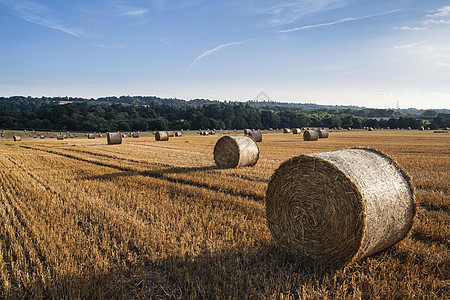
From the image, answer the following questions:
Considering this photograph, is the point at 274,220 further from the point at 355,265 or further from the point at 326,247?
the point at 355,265

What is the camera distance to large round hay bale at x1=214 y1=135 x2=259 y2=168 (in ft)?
42.4

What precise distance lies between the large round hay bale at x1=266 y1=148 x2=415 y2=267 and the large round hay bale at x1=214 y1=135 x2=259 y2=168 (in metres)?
7.76

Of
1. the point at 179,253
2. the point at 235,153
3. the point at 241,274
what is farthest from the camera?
the point at 235,153

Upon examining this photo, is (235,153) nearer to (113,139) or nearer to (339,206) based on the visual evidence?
(339,206)

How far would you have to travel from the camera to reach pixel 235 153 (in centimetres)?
1293

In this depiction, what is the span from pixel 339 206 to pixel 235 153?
344 inches

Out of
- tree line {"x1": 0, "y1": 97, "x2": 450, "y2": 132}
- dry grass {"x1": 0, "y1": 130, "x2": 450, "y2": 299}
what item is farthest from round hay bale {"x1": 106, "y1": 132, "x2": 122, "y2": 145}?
tree line {"x1": 0, "y1": 97, "x2": 450, "y2": 132}

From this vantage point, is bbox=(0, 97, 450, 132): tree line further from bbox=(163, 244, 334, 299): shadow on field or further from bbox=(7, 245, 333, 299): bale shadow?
bbox=(163, 244, 334, 299): shadow on field

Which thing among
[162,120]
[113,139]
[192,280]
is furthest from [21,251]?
[162,120]

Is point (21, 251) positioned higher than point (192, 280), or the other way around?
point (21, 251)

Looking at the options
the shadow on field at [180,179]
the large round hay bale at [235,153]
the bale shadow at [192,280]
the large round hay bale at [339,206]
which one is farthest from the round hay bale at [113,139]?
the large round hay bale at [339,206]

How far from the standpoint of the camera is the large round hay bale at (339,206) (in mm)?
4168

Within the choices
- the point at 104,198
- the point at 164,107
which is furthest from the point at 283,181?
the point at 164,107

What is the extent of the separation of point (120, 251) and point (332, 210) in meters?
3.41
